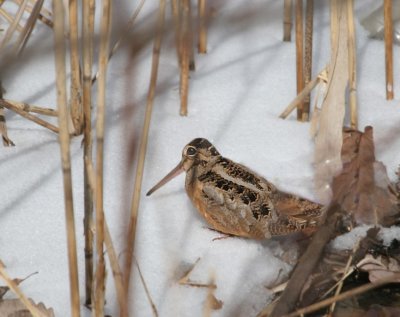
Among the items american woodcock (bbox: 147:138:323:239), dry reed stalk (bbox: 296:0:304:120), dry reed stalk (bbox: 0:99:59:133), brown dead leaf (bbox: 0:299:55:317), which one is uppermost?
dry reed stalk (bbox: 296:0:304:120)

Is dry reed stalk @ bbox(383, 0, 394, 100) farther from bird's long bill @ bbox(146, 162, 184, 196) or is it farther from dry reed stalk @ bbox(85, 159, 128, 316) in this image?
dry reed stalk @ bbox(85, 159, 128, 316)

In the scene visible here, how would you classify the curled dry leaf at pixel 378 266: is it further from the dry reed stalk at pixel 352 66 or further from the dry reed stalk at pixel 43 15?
the dry reed stalk at pixel 43 15

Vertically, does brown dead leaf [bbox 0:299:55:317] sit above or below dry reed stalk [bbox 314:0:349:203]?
below

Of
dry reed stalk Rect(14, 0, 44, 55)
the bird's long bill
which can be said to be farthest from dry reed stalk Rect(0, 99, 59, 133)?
the bird's long bill

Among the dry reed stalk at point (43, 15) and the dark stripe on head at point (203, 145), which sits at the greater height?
the dry reed stalk at point (43, 15)

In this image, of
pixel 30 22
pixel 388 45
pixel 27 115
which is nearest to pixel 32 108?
pixel 27 115

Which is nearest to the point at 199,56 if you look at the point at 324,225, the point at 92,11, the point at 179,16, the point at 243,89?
the point at 243,89

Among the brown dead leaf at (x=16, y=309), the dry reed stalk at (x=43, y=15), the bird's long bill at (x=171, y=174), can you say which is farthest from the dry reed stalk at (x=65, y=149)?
the dry reed stalk at (x=43, y=15)
